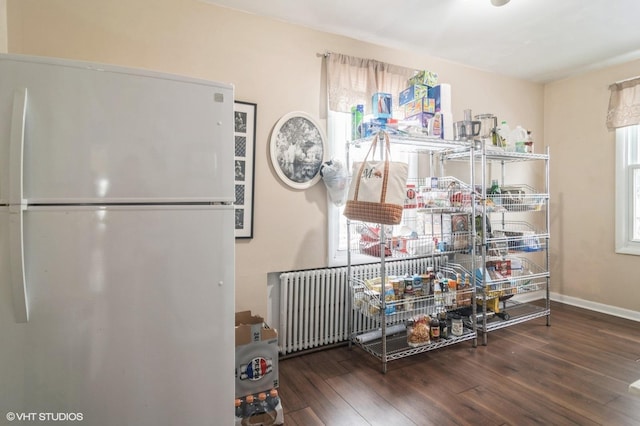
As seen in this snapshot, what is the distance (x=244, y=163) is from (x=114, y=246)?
1306 mm

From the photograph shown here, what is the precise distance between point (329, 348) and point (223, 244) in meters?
1.72

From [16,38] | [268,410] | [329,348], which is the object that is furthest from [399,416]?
[16,38]

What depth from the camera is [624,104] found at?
3.17m

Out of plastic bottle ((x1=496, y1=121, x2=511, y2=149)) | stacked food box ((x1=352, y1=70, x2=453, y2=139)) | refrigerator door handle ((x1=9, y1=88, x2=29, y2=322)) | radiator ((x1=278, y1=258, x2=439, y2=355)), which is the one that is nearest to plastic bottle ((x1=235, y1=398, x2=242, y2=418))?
radiator ((x1=278, y1=258, x2=439, y2=355))

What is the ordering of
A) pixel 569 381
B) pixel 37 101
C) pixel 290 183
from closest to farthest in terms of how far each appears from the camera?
pixel 37 101 < pixel 569 381 < pixel 290 183

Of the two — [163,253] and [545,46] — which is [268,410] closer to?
[163,253]

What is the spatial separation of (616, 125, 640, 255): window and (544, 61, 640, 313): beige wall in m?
0.06

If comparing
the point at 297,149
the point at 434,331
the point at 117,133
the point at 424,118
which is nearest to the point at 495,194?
Answer: the point at 424,118

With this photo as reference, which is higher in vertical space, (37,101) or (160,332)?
(37,101)

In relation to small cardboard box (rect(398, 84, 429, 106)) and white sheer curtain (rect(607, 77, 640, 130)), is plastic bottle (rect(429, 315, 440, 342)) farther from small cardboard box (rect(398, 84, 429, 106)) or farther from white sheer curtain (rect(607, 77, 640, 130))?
white sheer curtain (rect(607, 77, 640, 130))

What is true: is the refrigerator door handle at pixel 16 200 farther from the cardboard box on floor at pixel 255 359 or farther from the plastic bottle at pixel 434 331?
the plastic bottle at pixel 434 331

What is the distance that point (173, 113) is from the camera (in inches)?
45.5

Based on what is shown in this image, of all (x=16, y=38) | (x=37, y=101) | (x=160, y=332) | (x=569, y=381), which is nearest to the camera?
(x=37, y=101)

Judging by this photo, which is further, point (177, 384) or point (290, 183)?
point (290, 183)
